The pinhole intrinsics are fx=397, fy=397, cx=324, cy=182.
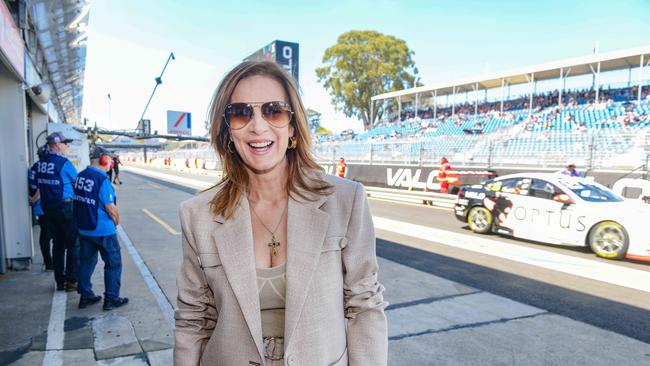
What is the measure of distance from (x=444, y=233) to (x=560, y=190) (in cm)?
256

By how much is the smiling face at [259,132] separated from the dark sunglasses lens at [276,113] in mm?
18

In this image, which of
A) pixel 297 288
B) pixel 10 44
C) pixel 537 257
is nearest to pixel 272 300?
pixel 297 288

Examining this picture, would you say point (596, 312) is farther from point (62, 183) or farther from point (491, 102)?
point (491, 102)

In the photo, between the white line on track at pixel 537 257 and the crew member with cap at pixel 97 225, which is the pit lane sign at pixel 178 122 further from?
the crew member with cap at pixel 97 225

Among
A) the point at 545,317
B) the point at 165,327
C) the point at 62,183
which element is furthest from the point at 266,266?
the point at 62,183

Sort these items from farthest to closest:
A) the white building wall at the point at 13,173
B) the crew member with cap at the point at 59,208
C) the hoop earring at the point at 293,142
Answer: the white building wall at the point at 13,173, the crew member with cap at the point at 59,208, the hoop earring at the point at 293,142

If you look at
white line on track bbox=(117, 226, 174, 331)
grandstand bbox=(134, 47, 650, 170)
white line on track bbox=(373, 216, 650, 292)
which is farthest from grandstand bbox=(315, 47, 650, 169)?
white line on track bbox=(117, 226, 174, 331)

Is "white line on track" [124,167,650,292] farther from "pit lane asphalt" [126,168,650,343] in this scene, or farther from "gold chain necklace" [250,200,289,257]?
"gold chain necklace" [250,200,289,257]

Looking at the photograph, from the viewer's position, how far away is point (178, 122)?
6153cm

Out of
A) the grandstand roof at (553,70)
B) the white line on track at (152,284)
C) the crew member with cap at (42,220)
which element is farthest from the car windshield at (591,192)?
the grandstand roof at (553,70)

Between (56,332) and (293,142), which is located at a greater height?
(293,142)

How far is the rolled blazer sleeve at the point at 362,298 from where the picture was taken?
1584mm

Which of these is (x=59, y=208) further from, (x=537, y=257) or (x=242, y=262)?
(x=537, y=257)

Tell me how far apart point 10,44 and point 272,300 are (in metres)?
6.30
